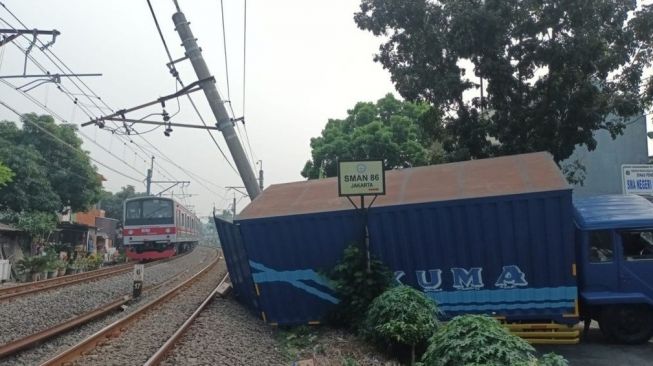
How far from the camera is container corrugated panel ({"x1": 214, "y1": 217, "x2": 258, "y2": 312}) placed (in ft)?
33.7

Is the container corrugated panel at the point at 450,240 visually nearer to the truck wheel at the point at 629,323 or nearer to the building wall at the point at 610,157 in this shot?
the truck wheel at the point at 629,323

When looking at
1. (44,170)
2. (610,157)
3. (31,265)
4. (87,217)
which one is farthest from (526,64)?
(87,217)

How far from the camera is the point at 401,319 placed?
6820 mm

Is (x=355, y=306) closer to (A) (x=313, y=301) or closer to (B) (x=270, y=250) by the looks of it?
(A) (x=313, y=301)

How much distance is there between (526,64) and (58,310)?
13.0 m

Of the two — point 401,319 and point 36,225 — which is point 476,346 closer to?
point 401,319

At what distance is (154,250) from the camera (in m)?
27.4

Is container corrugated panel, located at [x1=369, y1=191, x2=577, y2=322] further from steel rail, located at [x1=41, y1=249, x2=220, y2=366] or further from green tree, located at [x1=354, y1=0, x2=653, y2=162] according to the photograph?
green tree, located at [x1=354, y1=0, x2=653, y2=162]

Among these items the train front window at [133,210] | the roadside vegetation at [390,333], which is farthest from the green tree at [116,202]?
the roadside vegetation at [390,333]

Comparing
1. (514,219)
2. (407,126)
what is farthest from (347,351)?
(407,126)

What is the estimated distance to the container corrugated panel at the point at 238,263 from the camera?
10258 mm

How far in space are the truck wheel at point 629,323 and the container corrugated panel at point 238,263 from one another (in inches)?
236

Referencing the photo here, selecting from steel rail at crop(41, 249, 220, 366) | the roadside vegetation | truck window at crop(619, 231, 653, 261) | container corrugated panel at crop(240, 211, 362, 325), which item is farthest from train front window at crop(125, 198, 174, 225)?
truck window at crop(619, 231, 653, 261)

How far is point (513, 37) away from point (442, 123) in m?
3.30
